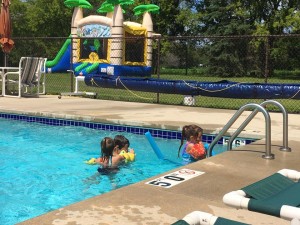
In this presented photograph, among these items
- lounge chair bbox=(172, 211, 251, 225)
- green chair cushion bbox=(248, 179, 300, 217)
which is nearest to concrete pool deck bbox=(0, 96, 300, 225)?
green chair cushion bbox=(248, 179, 300, 217)

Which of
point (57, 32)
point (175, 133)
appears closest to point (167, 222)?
point (175, 133)

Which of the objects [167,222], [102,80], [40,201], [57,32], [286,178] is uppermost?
[57,32]

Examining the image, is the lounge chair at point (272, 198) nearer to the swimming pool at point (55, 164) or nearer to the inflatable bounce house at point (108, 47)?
the swimming pool at point (55, 164)

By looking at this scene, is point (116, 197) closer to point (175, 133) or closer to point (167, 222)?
point (167, 222)

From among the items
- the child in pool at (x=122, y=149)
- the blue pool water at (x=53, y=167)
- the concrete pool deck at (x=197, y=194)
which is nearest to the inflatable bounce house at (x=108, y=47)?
the blue pool water at (x=53, y=167)

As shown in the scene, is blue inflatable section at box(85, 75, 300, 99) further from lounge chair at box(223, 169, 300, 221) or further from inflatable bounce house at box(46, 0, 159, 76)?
inflatable bounce house at box(46, 0, 159, 76)

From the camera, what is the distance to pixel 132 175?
5.82 metres

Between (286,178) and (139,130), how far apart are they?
5.13m

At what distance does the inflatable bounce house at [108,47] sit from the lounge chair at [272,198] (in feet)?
68.9

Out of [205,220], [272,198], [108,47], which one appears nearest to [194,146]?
[272,198]

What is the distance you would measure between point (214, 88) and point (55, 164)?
17.8 ft

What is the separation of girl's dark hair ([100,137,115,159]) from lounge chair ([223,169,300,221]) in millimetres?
2977

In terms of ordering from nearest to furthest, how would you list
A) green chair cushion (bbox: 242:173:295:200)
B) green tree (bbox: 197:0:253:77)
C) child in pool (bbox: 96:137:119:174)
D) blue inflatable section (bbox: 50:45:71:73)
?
green chair cushion (bbox: 242:173:295:200)
child in pool (bbox: 96:137:119:174)
blue inflatable section (bbox: 50:45:71:73)
green tree (bbox: 197:0:253:77)

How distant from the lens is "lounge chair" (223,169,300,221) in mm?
2078
